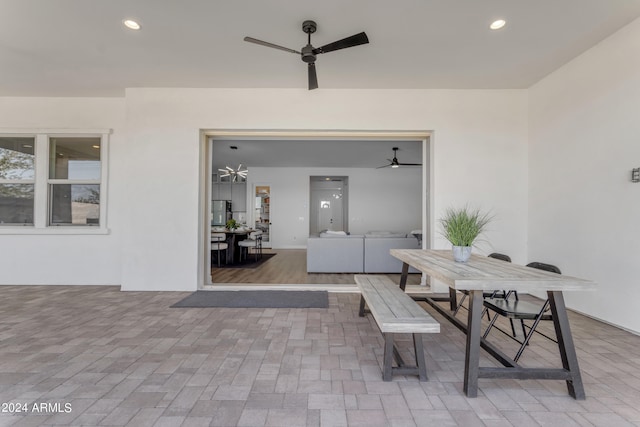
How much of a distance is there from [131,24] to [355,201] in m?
7.56

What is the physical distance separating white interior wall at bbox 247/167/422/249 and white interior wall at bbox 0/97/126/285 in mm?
5241

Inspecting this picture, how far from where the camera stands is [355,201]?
9.50m

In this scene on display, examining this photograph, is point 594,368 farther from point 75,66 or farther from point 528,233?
point 75,66

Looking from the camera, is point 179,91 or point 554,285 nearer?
point 554,285

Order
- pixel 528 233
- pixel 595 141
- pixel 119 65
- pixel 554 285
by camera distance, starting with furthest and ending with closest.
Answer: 1. pixel 528 233
2. pixel 119 65
3. pixel 595 141
4. pixel 554 285

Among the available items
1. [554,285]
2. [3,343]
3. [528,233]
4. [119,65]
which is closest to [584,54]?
Result: [528,233]

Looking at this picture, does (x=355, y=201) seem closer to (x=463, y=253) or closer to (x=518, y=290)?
(x=463, y=253)

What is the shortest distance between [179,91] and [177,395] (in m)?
3.80

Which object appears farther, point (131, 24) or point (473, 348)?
point (131, 24)

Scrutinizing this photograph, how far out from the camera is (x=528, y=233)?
154 inches

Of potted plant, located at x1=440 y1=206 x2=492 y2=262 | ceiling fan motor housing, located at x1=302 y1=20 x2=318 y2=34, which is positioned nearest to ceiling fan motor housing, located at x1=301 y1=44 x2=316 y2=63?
ceiling fan motor housing, located at x1=302 y1=20 x2=318 y2=34

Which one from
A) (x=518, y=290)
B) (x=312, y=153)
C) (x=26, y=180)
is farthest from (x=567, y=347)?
(x=26, y=180)

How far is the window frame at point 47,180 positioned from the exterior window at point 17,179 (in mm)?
114

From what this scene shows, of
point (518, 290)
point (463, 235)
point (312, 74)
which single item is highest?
point (312, 74)
